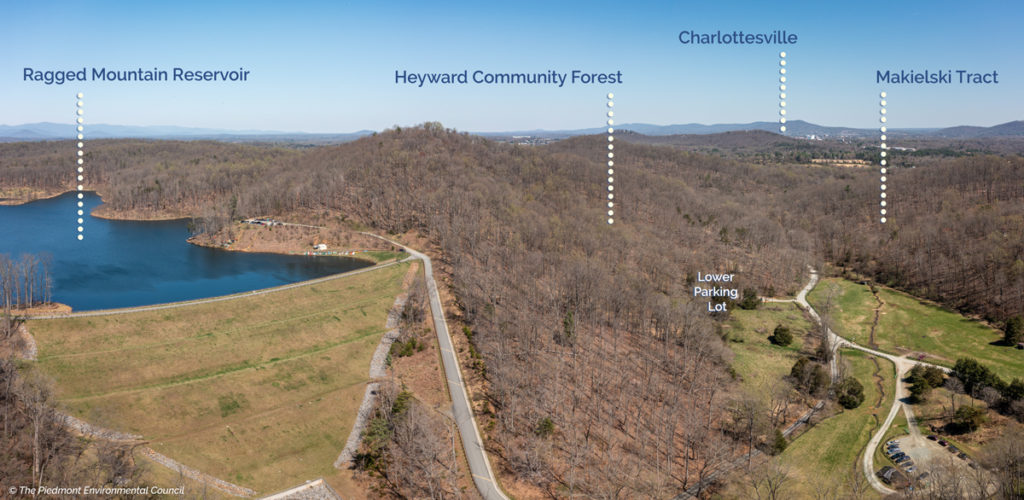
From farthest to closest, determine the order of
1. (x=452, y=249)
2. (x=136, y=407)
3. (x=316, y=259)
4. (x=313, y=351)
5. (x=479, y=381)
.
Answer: (x=316, y=259) → (x=452, y=249) → (x=313, y=351) → (x=479, y=381) → (x=136, y=407)

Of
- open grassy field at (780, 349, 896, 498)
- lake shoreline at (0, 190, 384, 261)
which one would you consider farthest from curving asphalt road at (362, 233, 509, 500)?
lake shoreline at (0, 190, 384, 261)

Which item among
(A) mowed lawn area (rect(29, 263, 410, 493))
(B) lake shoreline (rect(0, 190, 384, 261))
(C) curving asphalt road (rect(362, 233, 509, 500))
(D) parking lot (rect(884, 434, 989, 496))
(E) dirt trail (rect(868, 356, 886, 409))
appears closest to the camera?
(D) parking lot (rect(884, 434, 989, 496))

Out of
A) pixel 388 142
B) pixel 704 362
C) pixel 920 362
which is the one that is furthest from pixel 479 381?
pixel 388 142

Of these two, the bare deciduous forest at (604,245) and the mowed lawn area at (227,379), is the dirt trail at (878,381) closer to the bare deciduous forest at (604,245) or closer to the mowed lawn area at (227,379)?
the bare deciduous forest at (604,245)

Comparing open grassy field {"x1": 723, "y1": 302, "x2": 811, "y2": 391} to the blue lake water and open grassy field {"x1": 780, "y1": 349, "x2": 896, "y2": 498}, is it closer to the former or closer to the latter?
open grassy field {"x1": 780, "y1": 349, "x2": 896, "y2": 498}

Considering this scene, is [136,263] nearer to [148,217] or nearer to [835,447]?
[148,217]

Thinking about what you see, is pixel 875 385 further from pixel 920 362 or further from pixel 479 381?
pixel 479 381

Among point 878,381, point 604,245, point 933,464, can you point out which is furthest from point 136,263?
point 878,381
